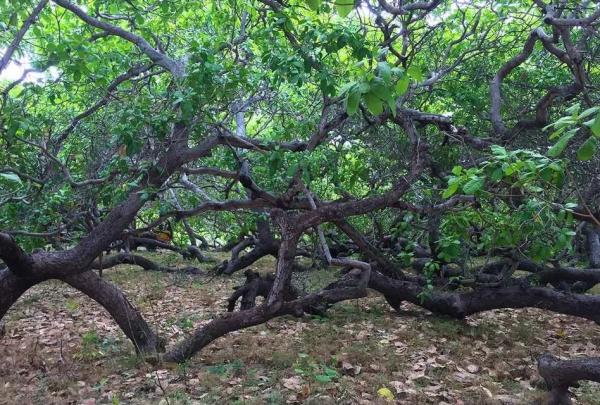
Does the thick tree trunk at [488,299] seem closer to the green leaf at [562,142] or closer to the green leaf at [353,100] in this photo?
the green leaf at [562,142]

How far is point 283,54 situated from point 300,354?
306 centimetres

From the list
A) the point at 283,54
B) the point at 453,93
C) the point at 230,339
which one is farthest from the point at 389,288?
the point at 283,54

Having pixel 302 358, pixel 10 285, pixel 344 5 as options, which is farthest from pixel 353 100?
pixel 10 285

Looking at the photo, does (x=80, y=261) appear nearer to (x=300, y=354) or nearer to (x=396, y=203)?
(x=300, y=354)

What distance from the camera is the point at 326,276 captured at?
1054cm

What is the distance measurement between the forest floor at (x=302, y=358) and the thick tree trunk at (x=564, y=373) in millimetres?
288

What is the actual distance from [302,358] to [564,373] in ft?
7.96

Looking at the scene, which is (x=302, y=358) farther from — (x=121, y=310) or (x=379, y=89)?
(x=379, y=89)

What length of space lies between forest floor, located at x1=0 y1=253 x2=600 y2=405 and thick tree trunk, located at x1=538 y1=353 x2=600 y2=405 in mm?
288

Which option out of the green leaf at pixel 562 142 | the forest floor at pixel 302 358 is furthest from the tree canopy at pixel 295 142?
the green leaf at pixel 562 142

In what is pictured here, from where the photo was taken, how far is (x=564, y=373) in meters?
4.14

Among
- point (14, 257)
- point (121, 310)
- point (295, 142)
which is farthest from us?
point (295, 142)

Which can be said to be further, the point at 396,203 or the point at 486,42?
the point at 486,42

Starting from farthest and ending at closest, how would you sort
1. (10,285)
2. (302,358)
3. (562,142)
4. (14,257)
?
(302,358) < (10,285) < (14,257) < (562,142)
